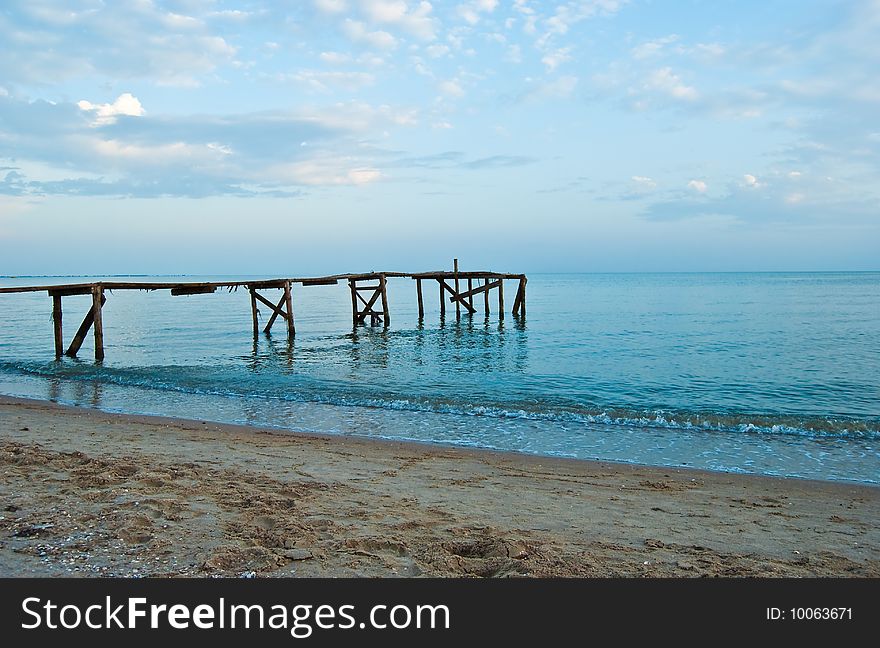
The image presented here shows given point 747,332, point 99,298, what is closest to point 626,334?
point 747,332

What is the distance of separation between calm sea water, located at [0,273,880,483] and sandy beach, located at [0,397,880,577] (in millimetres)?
1823

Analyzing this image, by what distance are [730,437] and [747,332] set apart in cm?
2171

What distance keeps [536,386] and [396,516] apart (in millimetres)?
10822

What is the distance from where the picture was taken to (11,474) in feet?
21.1

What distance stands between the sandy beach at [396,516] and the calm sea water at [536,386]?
182 centimetres

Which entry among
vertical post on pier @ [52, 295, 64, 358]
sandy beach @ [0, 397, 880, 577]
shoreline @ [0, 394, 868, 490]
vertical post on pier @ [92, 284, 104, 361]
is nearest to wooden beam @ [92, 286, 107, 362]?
vertical post on pier @ [92, 284, 104, 361]

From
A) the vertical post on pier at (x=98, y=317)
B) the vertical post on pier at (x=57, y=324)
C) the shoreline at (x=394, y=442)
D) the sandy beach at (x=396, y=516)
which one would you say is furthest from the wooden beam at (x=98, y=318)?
the sandy beach at (x=396, y=516)

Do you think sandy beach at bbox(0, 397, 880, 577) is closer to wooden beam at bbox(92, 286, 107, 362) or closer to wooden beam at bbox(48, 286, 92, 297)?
wooden beam at bbox(48, 286, 92, 297)

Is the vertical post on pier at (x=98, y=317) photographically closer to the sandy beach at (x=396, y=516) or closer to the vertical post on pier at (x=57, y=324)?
the vertical post on pier at (x=57, y=324)

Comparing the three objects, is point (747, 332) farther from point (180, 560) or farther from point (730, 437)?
point (180, 560)

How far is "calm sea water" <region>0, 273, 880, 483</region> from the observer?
33.8 feet

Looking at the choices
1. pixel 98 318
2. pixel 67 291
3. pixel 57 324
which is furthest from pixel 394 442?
pixel 57 324

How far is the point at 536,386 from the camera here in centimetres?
1600

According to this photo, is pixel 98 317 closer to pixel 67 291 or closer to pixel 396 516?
pixel 67 291
